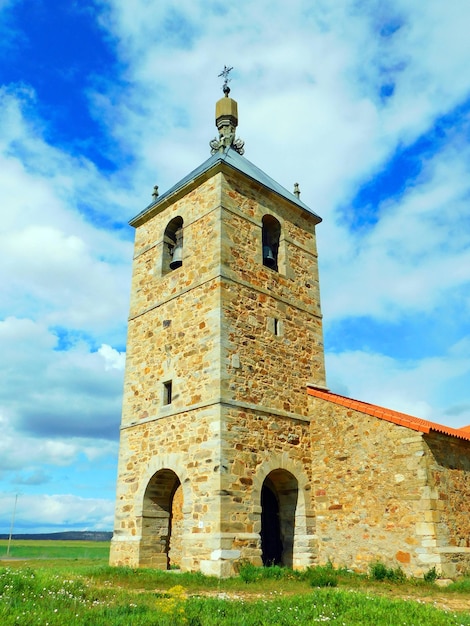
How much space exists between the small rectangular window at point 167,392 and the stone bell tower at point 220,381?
39 mm

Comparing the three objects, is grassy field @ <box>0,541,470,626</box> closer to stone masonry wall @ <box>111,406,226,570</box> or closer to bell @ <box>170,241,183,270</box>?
stone masonry wall @ <box>111,406,226,570</box>

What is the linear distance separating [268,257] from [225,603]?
9.36m

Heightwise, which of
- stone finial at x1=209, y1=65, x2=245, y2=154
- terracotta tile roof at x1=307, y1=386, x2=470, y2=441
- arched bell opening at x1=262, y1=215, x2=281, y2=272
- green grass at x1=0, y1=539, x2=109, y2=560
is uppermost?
stone finial at x1=209, y1=65, x2=245, y2=154

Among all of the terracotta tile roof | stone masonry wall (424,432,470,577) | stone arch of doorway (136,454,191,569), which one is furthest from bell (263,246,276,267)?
stone masonry wall (424,432,470,577)

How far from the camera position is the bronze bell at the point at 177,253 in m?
14.4

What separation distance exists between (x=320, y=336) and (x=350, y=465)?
417 cm

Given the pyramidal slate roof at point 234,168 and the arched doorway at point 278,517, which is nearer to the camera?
the arched doorway at point 278,517

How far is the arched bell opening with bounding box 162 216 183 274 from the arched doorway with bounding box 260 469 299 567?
6144 mm

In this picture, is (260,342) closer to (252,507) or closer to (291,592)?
(252,507)

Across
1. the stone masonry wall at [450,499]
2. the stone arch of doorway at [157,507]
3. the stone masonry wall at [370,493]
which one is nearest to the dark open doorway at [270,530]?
the stone masonry wall at [370,493]

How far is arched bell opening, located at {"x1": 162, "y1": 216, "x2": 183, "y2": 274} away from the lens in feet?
48.2

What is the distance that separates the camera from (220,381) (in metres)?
11.6

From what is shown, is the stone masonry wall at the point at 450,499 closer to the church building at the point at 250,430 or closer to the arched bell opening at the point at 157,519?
the church building at the point at 250,430

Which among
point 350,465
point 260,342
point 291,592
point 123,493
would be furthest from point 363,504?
point 123,493
